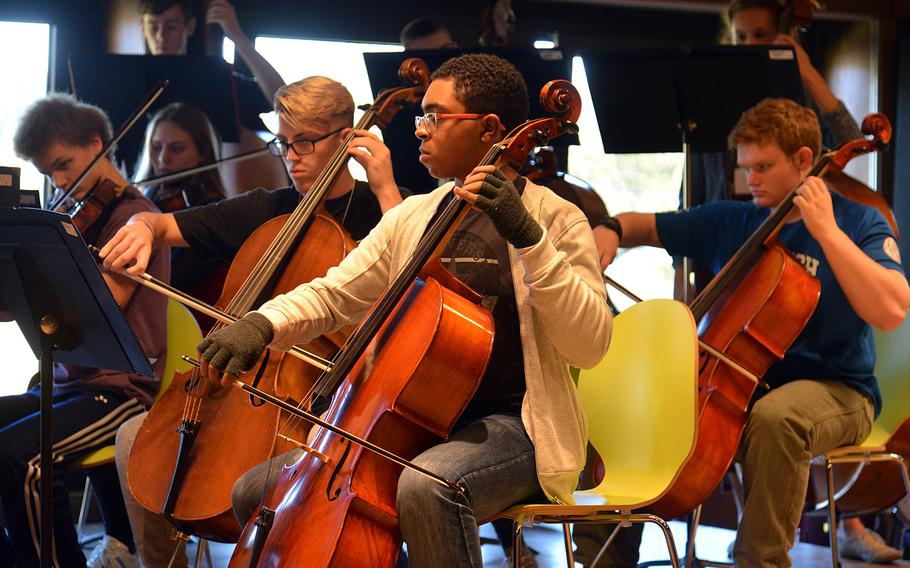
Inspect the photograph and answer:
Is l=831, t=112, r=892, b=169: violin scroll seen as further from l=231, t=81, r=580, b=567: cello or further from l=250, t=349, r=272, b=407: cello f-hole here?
l=250, t=349, r=272, b=407: cello f-hole

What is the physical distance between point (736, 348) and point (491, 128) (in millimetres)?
777

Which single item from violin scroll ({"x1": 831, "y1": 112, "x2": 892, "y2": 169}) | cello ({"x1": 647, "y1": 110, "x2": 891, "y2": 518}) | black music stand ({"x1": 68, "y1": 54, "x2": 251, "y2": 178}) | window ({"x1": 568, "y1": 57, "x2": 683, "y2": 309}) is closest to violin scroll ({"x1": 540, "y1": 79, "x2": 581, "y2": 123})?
cello ({"x1": 647, "y1": 110, "x2": 891, "y2": 518})

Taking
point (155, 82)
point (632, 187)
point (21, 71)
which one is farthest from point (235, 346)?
point (632, 187)

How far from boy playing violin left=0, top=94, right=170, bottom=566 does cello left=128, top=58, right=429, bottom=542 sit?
0.93 ft

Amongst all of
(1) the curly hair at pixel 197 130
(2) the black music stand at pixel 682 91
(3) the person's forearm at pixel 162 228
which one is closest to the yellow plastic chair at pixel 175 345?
(3) the person's forearm at pixel 162 228

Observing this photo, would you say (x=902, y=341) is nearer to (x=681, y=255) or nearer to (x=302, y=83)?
(x=681, y=255)

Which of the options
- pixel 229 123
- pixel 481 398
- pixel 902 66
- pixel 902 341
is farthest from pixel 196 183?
pixel 902 66

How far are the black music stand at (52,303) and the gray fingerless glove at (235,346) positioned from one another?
0.30m

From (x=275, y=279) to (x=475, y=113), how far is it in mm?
562

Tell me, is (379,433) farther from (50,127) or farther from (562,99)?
(50,127)

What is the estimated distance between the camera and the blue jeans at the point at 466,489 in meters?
1.70

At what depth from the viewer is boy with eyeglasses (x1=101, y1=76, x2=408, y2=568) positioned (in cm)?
244

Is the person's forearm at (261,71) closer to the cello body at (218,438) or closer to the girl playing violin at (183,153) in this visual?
the girl playing violin at (183,153)

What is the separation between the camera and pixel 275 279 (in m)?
2.26
